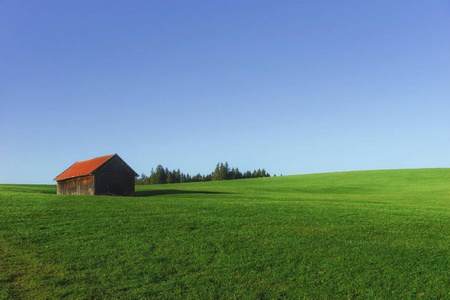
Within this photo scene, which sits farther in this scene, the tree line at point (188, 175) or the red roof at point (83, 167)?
the tree line at point (188, 175)

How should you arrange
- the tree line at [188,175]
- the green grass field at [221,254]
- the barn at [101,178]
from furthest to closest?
the tree line at [188,175]
the barn at [101,178]
the green grass field at [221,254]

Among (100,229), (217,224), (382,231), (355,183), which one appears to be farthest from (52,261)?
(355,183)

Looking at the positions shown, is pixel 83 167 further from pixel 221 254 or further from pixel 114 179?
pixel 221 254

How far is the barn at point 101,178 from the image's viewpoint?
142 ft

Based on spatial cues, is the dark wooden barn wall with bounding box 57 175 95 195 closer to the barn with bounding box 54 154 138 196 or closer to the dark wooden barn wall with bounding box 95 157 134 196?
the barn with bounding box 54 154 138 196

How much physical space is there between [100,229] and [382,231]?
12.1 m

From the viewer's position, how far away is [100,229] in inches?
617

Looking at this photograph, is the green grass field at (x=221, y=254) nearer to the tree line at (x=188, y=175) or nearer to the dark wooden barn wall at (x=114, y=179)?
the dark wooden barn wall at (x=114, y=179)

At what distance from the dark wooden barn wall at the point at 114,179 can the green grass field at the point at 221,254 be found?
2353cm

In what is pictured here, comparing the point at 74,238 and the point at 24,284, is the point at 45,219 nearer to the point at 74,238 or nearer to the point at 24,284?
the point at 74,238

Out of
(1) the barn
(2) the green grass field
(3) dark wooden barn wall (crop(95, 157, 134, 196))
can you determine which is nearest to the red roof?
(1) the barn

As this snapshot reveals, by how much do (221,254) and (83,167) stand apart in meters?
39.3

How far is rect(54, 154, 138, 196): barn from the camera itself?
4331 cm

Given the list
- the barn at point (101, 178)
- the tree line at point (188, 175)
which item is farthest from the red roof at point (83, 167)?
the tree line at point (188, 175)
